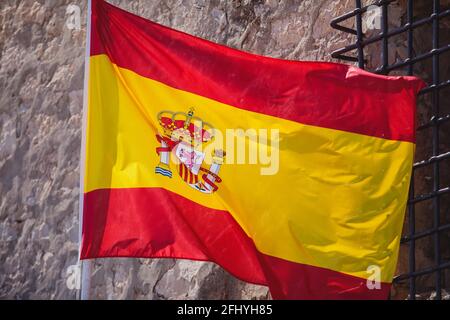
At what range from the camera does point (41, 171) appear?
5617 mm

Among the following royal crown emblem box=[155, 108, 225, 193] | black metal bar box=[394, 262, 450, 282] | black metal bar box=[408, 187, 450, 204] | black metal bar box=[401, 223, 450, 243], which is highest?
royal crown emblem box=[155, 108, 225, 193]

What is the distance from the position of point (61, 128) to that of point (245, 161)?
185cm

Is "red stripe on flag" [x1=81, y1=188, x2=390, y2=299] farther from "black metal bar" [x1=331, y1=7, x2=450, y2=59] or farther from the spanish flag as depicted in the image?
"black metal bar" [x1=331, y1=7, x2=450, y2=59]

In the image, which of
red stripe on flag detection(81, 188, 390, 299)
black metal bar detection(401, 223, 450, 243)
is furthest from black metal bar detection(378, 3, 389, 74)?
red stripe on flag detection(81, 188, 390, 299)

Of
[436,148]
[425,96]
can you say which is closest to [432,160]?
[436,148]

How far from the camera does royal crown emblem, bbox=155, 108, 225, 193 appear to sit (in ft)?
13.2

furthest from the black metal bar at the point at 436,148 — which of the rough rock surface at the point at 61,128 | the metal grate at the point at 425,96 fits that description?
the rough rock surface at the point at 61,128

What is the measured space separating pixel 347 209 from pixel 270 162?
343 millimetres

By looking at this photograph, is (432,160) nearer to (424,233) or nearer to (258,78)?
(424,233)

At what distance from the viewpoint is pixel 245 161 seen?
4.01 meters

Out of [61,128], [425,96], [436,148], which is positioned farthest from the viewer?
[61,128]

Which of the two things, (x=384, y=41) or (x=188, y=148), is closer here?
(x=188, y=148)

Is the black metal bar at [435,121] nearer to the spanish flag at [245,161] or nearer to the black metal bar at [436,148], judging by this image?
the black metal bar at [436,148]

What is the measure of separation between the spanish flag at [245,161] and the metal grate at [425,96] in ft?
0.89
